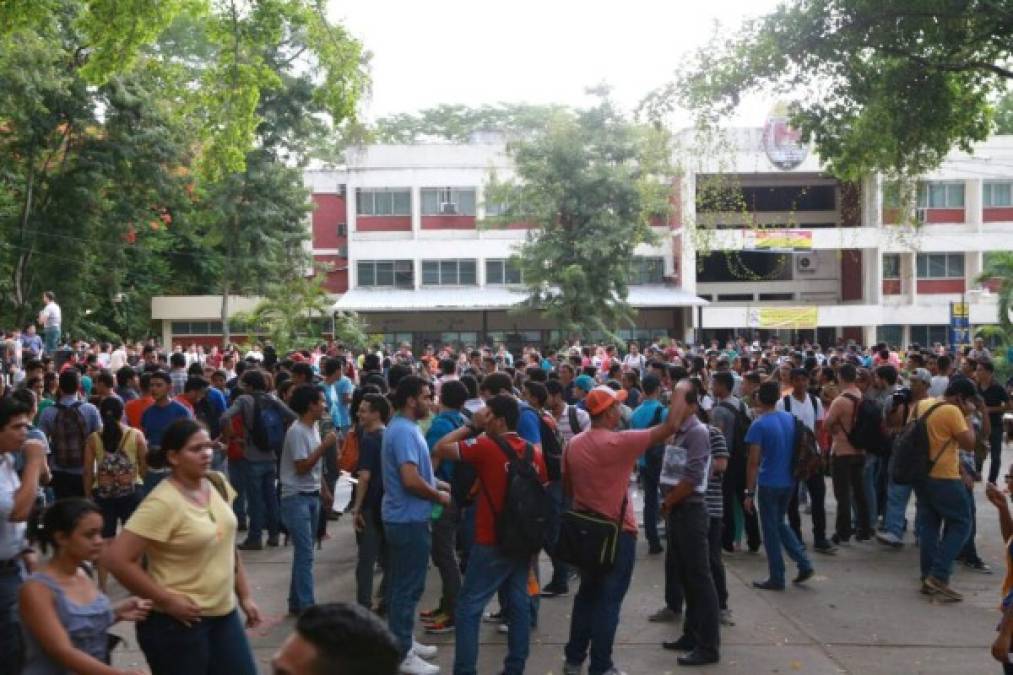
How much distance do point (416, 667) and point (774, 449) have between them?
12.5ft

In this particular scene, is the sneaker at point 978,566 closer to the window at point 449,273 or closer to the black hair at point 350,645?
the black hair at point 350,645

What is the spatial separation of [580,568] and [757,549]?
16.4 ft

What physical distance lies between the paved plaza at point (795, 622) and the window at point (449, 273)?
122ft

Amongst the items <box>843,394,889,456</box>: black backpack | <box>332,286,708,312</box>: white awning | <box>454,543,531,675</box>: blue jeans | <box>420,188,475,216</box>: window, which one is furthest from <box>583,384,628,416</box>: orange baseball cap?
<box>420,188,475,216</box>: window

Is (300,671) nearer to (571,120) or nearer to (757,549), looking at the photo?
(757,549)

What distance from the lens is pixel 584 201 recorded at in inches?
1399

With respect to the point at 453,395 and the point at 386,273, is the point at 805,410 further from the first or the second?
the point at 386,273

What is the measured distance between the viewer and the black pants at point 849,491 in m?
11.4

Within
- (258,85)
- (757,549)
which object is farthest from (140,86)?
(757,549)

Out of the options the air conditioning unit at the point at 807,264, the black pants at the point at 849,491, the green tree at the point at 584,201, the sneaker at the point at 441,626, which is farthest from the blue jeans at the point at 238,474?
the air conditioning unit at the point at 807,264

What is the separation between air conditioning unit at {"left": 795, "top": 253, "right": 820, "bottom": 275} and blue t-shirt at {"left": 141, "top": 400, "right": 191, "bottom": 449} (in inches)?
1765

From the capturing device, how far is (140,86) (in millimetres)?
32406

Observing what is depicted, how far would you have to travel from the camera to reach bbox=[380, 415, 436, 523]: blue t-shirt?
271 inches

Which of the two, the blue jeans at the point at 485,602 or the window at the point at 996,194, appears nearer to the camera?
the blue jeans at the point at 485,602
